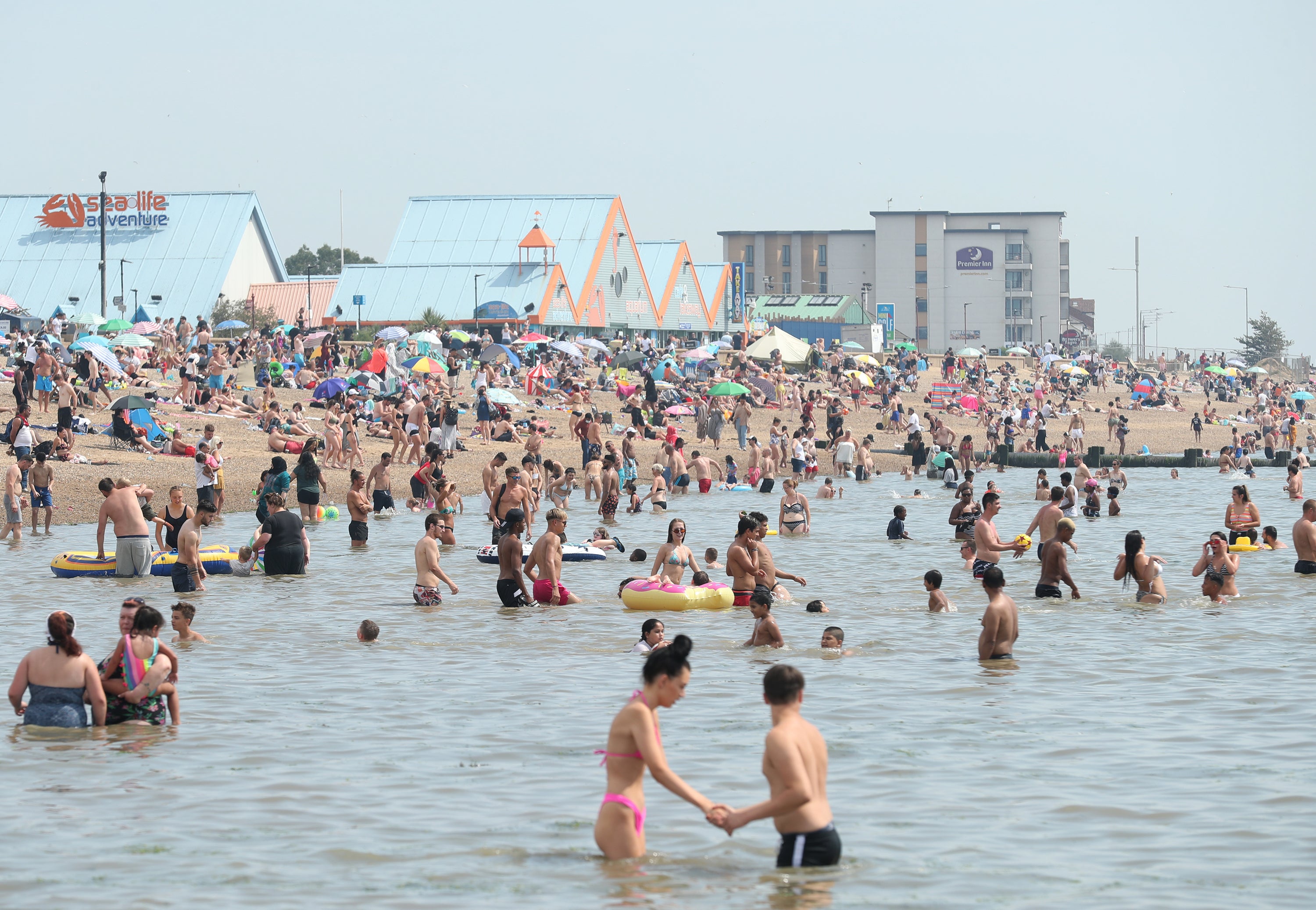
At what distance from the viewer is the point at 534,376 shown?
4438 centimetres

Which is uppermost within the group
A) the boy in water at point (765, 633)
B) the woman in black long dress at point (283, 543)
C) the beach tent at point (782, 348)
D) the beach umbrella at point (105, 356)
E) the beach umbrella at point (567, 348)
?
the beach tent at point (782, 348)

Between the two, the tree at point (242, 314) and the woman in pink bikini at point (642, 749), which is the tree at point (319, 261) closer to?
the tree at point (242, 314)

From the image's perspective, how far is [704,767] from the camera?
9.62 metres

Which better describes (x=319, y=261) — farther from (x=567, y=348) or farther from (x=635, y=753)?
(x=635, y=753)

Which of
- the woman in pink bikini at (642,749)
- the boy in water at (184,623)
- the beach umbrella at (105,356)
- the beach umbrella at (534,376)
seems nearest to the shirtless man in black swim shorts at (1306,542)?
the boy in water at (184,623)

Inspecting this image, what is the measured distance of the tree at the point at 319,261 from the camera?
11562 centimetres

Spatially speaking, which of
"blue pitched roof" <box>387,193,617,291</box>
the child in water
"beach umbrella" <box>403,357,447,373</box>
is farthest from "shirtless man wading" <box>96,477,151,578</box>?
"blue pitched roof" <box>387,193,617,291</box>

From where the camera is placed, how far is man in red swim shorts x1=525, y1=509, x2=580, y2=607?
1662 centimetres

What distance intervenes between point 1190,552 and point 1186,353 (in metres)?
100

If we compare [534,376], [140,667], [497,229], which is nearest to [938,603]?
[140,667]

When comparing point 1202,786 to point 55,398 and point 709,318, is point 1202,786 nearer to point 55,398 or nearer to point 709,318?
point 55,398

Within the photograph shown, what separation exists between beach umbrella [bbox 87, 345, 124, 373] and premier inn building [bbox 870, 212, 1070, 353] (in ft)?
301

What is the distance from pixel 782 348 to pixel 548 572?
41.5m

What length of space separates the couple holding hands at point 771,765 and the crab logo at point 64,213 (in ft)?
199
